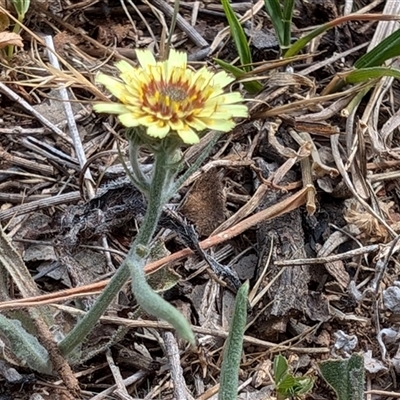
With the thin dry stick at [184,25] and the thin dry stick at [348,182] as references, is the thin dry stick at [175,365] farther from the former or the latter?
the thin dry stick at [184,25]

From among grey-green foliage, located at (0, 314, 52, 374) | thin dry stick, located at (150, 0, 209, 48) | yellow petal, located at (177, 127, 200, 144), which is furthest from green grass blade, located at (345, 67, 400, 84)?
grey-green foliage, located at (0, 314, 52, 374)

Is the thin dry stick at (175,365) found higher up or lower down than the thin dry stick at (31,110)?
lower down

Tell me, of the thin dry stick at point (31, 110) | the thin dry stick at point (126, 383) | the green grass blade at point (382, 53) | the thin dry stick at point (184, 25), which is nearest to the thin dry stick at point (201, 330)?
the thin dry stick at point (126, 383)

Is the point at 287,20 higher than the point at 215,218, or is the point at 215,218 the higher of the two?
the point at 287,20

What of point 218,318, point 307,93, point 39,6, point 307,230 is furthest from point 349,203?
point 39,6

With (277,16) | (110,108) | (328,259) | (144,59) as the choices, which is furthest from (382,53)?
(110,108)

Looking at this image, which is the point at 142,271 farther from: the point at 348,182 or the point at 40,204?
the point at 348,182
